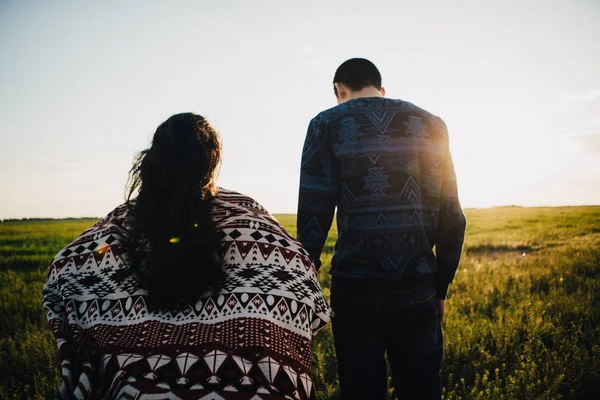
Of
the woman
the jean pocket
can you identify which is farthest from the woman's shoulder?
the jean pocket

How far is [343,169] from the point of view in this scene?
205 cm

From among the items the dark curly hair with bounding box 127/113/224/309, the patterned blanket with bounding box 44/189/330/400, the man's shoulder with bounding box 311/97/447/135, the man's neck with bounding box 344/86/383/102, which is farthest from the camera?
the man's neck with bounding box 344/86/383/102

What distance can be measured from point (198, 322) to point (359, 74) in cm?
168

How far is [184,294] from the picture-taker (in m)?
1.71

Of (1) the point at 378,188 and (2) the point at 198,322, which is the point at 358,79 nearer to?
(1) the point at 378,188

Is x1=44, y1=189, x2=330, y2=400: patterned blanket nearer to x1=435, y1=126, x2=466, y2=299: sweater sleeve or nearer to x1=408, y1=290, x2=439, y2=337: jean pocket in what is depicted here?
x1=408, y1=290, x2=439, y2=337: jean pocket

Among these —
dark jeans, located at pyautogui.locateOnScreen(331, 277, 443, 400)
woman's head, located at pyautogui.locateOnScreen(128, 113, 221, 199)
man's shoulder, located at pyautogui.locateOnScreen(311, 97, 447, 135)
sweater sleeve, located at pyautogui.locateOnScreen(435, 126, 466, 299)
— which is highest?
man's shoulder, located at pyautogui.locateOnScreen(311, 97, 447, 135)

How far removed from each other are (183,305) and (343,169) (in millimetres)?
1112

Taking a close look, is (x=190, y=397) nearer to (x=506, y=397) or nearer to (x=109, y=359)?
(x=109, y=359)

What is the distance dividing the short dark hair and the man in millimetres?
74

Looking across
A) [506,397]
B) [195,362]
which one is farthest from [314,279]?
[506,397]

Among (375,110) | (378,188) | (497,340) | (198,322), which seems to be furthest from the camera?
(497,340)

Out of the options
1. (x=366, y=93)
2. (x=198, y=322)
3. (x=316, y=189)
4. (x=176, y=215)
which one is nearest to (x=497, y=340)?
(x=316, y=189)

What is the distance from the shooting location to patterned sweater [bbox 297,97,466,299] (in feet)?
6.40
